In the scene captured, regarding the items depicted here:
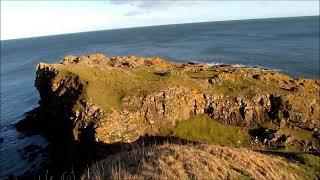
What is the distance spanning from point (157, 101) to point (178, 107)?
291cm

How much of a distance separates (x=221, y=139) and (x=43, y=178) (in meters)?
21.9

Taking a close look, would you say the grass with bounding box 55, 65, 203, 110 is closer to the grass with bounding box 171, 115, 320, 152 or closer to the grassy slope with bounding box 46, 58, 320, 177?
the grassy slope with bounding box 46, 58, 320, 177

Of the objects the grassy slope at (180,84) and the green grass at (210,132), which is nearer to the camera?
the green grass at (210,132)

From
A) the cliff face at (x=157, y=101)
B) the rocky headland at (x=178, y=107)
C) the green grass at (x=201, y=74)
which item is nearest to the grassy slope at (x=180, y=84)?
the rocky headland at (x=178, y=107)

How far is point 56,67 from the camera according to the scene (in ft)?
197

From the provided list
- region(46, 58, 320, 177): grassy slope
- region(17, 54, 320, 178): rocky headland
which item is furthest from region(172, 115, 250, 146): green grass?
region(17, 54, 320, 178): rocky headland

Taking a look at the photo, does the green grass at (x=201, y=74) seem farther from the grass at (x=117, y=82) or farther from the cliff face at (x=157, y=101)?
the grass at (x=117, y=82)

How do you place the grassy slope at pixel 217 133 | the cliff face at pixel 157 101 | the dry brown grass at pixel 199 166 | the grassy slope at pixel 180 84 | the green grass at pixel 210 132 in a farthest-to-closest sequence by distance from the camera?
the grassy slope at pixel 180 84 → the green grass at pixel 210 132 → the grassy slope at pixel 217 133 → the cliff face at pixel 157 101 → the dry brown grass at pixel 199 166

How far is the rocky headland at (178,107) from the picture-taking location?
48281 mm

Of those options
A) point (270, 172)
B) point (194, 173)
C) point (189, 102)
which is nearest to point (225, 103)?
point (189, 102)

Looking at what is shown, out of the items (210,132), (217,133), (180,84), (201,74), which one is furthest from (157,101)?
(201,74)

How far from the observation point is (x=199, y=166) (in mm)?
21266

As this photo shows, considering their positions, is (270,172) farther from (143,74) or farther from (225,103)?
(143,74)

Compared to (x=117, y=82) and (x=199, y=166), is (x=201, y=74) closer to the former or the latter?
(x=117, y=82)
